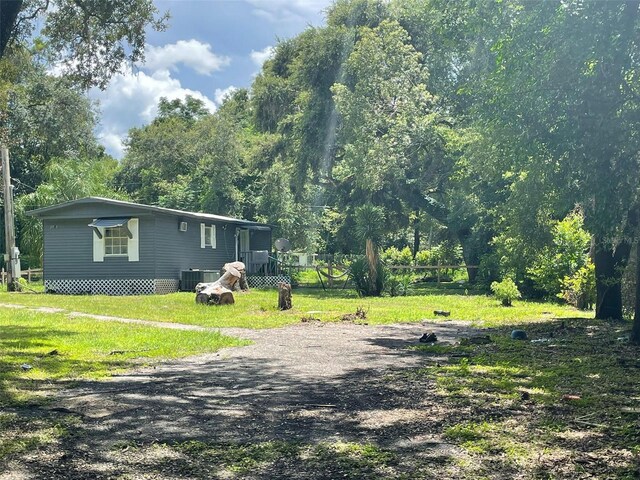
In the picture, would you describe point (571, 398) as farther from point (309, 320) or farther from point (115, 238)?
point (115, 238)

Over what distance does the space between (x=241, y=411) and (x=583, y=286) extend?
13.5m

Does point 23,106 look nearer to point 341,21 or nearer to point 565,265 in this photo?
point 341,21

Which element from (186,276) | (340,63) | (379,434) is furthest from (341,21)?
(379,434)

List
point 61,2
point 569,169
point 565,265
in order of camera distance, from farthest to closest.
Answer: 1. point 565,265
2. point 61,2
3. point 569,169

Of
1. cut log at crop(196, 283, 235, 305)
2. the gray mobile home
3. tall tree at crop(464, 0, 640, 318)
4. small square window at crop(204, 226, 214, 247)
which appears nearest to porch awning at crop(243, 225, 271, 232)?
small square window at crop(204, 226, 214, 247)

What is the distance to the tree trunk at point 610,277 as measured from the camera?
13008 mm

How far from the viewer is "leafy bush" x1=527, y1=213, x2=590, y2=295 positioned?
17.9 metres

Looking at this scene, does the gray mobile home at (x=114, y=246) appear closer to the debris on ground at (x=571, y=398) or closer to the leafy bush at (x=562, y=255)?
the leafy bush at (x=562, y=255)

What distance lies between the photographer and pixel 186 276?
83.9ft

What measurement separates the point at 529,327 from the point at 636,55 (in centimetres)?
595

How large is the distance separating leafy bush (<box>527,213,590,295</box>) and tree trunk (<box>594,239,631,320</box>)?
382 centimetres

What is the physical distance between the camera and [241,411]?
5.66 meters

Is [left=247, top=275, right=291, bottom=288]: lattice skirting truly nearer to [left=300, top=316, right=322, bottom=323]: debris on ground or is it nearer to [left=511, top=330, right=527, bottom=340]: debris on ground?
[left=300, top=316, right=322, bottom=323]: debris on ground

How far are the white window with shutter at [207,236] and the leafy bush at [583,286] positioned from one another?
14.7 meters
